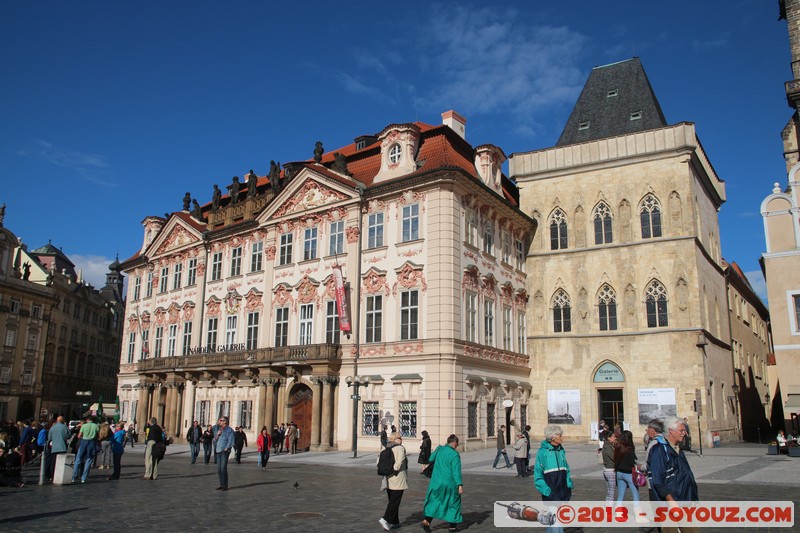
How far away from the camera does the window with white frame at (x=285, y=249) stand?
4012 centimetres

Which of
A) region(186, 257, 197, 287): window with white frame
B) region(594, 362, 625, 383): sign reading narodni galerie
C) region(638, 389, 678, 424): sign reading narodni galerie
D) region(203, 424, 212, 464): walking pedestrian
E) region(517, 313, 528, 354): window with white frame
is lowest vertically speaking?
region(203, 424, 212, 464): walking pedestrian

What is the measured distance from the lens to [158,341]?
49.2 meters

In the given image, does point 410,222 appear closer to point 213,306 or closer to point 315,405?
point 315,405

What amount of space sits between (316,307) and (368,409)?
6673 mm

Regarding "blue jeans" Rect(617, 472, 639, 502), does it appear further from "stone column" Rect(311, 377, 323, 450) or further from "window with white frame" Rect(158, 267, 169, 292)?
"window with white frame" Rect(158, 267, 169, 292)

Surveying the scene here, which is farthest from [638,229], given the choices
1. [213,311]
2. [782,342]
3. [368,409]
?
[213,311]

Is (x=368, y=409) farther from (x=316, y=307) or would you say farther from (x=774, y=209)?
(x=774, y=209)

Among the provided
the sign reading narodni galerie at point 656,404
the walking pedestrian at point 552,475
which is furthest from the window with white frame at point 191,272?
the walking pedestrian at point 552,475

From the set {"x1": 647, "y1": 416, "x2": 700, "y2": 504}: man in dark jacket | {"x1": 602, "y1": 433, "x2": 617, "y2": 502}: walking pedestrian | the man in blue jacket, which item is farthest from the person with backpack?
the man in blue jacket

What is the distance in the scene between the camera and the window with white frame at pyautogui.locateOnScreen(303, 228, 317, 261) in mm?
38719

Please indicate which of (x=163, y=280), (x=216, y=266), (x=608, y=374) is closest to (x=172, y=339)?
(x=163, y=280)

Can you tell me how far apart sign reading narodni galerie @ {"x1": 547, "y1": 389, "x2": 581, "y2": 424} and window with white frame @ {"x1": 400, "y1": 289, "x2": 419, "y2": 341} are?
11665mm

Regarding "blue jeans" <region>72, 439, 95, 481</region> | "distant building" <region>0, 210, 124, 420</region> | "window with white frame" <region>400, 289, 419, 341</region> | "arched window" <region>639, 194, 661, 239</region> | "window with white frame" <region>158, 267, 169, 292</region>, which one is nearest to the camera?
"blue jeans" <region>72, 439, 95, 481</region>

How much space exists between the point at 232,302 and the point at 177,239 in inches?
383
